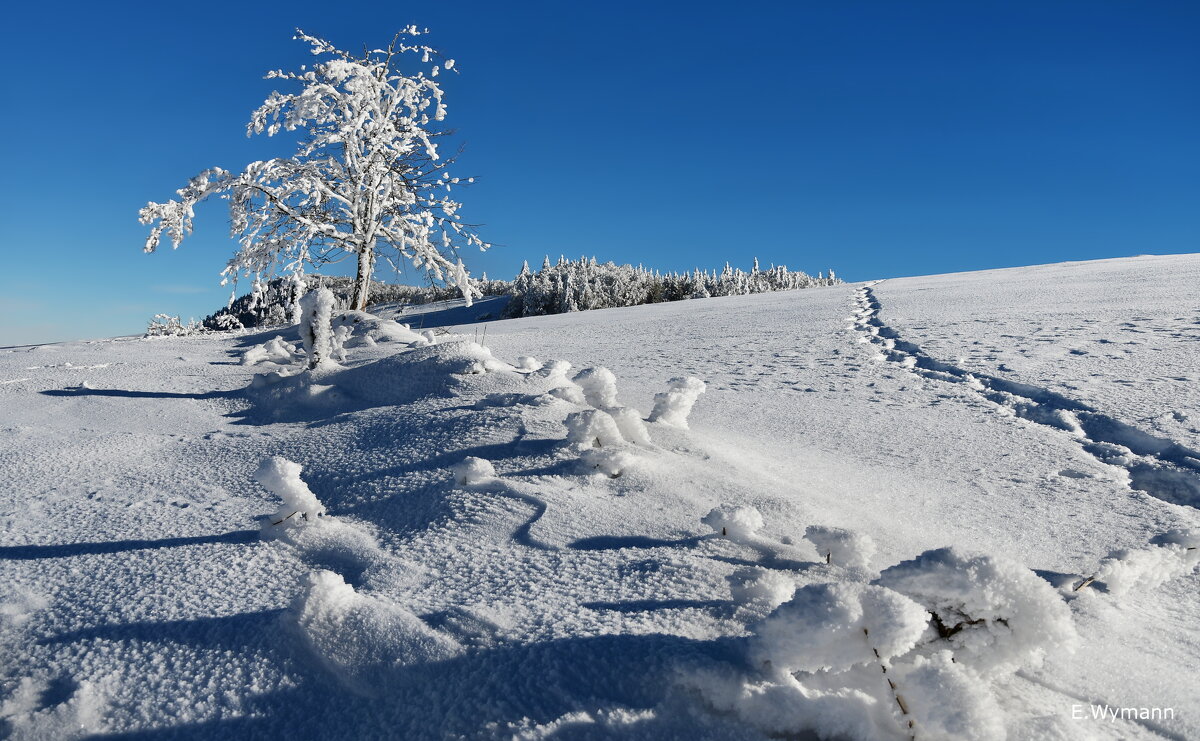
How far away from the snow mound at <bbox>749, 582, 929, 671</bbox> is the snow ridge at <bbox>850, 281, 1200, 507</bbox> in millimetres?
2213

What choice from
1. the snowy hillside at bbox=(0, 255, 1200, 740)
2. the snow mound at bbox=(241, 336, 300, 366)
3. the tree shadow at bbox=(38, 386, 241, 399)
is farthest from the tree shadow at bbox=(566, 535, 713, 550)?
the snow mound at bbox=(241, 336, 300, 366)

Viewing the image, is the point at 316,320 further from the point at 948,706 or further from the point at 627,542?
the point at 948,706

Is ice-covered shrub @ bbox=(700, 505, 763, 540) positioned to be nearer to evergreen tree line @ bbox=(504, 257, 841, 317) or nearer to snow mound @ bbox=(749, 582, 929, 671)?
snow mound @ bbox=(749, 582, 929, 671)

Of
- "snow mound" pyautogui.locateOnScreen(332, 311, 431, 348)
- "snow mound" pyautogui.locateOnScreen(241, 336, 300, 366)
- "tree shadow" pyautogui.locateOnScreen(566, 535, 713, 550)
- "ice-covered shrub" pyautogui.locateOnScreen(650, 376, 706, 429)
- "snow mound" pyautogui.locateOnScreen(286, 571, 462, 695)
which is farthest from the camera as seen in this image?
"snow mound" pyautogui.locateOnScreen(332, 311, 431, 348)

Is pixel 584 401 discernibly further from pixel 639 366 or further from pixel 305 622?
pixel 639 366

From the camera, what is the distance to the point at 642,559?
5.86ft

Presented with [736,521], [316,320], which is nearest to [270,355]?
[316,320]

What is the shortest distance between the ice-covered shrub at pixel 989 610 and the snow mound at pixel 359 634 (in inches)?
38.0

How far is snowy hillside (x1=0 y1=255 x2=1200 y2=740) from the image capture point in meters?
1.23

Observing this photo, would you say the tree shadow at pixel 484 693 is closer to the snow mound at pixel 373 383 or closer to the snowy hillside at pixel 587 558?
the snowy hillside at pixel 587 558

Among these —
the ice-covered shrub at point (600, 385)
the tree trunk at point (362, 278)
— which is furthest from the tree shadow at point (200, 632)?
the tree trunk at point (362, 278)

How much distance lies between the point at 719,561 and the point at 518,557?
1.80 ft

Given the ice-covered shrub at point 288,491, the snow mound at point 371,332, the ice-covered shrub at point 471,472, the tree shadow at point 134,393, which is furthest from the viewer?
the snow mound at point 371,332

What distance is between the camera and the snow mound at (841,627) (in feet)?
3.75
